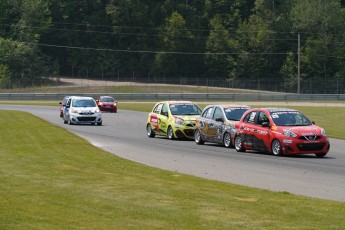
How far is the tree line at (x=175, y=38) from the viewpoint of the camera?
116m

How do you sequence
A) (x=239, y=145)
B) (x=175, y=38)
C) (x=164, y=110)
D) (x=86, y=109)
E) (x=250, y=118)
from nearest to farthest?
(x=239, y=145) < (x=250, y=118) < (x=164, y=110) < (x=86, y=109) < (x=175, y=38)

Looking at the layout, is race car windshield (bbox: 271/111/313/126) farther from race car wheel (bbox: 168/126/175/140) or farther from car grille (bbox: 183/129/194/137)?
race car wheel (bbox: 168/126/175/140)

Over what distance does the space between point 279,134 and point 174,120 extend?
8325 mm

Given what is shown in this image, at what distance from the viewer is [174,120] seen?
108 feet

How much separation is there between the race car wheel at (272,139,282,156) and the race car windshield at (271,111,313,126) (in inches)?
29.9

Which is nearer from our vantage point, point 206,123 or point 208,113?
point 206,123

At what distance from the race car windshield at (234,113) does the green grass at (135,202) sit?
395 inches

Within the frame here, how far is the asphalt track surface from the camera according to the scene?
16703 millimetres

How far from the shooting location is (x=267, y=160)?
23531mm

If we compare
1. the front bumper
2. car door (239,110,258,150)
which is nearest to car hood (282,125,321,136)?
the front bumper

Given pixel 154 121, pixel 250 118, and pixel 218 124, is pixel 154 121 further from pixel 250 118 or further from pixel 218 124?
pixel 250 118

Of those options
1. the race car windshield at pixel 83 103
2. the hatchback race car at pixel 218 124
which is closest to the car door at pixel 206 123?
the hatchback race car at pixel 218 124

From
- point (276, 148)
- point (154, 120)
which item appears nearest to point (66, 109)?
point (154, 120)

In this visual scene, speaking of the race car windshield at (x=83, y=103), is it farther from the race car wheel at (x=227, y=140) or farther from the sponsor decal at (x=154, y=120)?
the race car wheel at (x=227, y=140)
